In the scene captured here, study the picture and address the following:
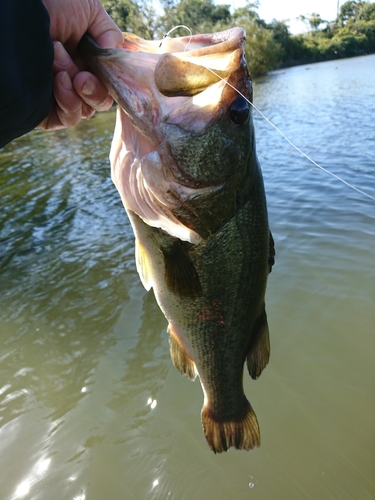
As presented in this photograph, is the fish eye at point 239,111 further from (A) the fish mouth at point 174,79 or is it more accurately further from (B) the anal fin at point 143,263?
(B) the anal fin at point 143,263

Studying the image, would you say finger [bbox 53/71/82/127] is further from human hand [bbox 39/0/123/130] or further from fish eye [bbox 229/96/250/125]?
fish eye [bbox 229/96/250/125]

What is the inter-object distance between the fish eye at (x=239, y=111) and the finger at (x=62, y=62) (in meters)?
0.69

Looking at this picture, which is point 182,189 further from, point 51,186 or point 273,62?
point 273,62

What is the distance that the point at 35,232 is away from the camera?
738 cm

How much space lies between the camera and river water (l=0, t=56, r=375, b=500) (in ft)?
9.75

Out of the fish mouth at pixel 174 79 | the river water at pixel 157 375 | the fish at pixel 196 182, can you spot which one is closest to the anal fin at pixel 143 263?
the fish at pixel 196 182

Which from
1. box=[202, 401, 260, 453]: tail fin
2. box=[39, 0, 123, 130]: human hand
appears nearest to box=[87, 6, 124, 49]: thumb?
box=[39, 0, 123, 130]: human hand

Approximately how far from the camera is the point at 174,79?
148cm

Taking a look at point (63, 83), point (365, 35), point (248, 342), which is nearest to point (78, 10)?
point (63, 83)

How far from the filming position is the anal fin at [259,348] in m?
2.20

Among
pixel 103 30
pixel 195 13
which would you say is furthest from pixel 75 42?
pixel 195 13

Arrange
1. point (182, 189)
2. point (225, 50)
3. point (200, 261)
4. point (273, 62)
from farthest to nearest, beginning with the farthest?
point (273, 62), point (200, 261), point (182, 189), point (225, 50)

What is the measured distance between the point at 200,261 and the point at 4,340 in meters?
3.48

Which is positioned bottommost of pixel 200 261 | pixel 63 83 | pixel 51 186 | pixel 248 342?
pixel 51 186
